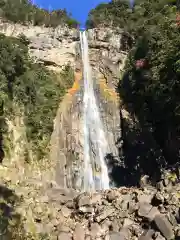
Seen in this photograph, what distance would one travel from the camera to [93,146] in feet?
73.2

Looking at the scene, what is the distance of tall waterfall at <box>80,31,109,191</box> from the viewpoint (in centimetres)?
2052

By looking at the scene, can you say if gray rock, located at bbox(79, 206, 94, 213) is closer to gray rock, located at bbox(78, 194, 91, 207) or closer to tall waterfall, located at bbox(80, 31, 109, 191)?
gray rock, located at bbox(78, 194, 91, 207)

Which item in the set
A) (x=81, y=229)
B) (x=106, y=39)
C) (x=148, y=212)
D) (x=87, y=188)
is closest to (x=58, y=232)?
(x=81, y=229)

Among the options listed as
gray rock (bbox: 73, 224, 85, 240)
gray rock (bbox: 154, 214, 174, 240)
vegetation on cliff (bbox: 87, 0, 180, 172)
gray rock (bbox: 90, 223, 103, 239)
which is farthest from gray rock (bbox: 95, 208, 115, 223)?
vegetation on cliff (bbox: 87, 0, 180, 172)

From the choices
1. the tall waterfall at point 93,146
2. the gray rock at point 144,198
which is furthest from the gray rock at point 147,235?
the tall waterfall at point 93,146

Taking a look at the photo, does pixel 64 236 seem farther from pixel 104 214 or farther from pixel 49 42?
pixel 49 42

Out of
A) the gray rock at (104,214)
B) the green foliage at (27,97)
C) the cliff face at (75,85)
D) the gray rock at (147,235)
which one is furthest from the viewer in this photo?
the cliff face at (75,85)

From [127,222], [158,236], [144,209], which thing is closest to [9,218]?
[127,222]

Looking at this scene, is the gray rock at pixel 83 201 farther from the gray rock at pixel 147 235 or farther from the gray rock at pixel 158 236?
the gray rock at pixel 158 236

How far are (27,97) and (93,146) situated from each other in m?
4.80

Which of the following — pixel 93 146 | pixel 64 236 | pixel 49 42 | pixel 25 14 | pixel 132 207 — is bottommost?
pixel 64 236

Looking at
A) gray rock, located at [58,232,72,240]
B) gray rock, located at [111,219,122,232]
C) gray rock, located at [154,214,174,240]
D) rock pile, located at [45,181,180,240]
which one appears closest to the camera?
gray rock, located at [154,214,174,240]

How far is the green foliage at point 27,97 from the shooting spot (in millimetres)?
18859

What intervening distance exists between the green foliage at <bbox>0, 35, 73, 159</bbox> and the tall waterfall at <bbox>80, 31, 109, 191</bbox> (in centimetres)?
229
